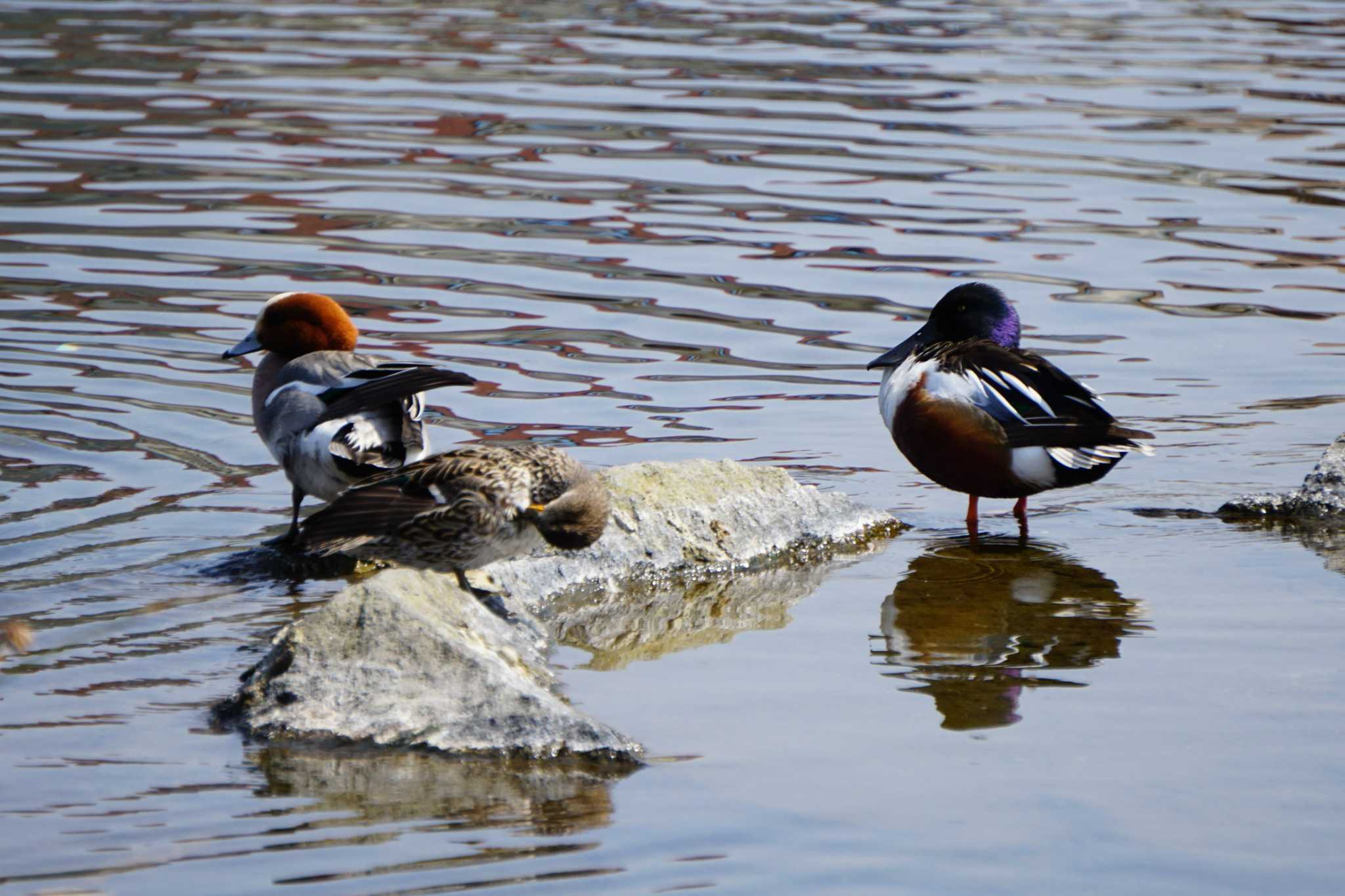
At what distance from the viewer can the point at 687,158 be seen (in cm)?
1408

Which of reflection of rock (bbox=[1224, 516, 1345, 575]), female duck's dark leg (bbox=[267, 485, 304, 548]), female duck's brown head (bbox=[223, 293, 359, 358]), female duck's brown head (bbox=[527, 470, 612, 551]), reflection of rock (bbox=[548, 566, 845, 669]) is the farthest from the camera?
female duck's brown head (bbox=[223, 293, 359, 358])

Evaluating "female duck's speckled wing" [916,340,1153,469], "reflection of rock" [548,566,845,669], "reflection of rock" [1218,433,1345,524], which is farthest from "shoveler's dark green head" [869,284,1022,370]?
"reflection of rock" [548,566,845,669]

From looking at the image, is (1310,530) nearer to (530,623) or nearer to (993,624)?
(993,624)

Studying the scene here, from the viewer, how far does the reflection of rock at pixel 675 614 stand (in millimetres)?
5320

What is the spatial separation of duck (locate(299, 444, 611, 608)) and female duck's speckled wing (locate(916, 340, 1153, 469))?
200 centimetres

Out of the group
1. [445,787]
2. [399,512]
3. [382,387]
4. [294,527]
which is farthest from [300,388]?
[445,787]

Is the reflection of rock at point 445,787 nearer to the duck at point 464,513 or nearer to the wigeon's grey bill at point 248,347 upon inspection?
the duck at point 464,513

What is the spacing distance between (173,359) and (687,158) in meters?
6.06

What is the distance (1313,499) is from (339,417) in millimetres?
3618

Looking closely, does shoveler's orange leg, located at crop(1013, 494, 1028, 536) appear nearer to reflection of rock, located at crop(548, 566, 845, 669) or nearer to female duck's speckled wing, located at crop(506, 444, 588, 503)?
reflection of rock, located at crop(548, 566, 845, 669)

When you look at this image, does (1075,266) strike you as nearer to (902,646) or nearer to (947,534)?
(947,534)

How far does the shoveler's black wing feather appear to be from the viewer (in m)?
6.46

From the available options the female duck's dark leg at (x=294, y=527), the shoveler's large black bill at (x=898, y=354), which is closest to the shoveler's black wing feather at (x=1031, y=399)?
the shoveler's large black bill at (x=898, y=354)

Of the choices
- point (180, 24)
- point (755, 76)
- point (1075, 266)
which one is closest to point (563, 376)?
point (1075, 266)
